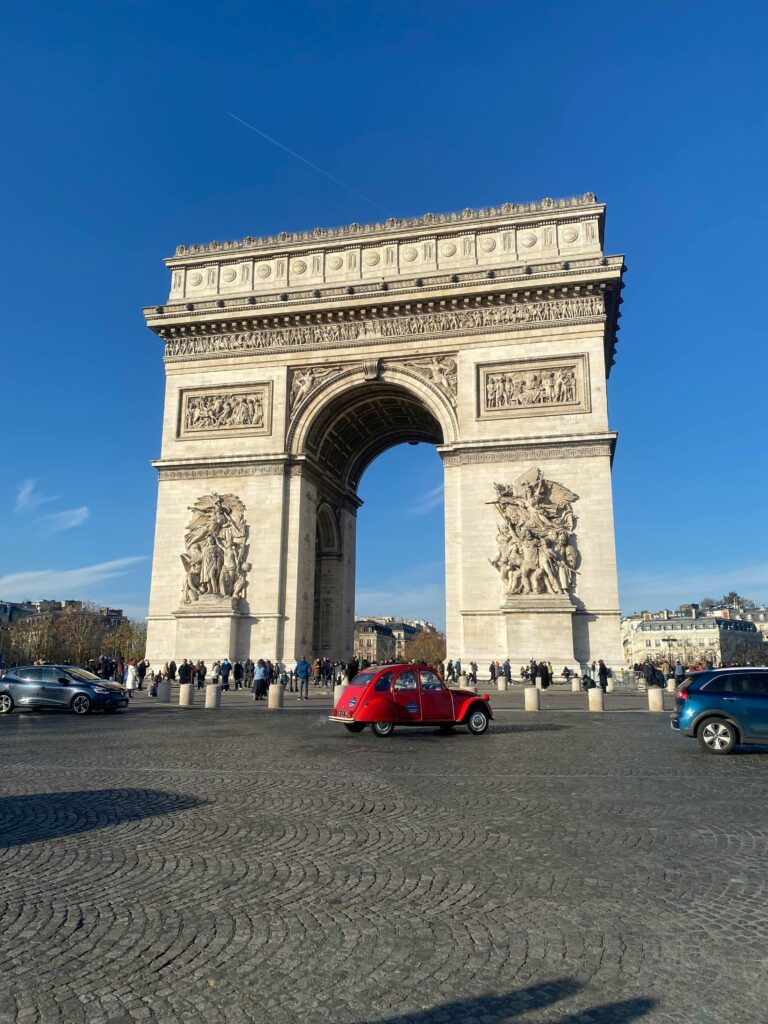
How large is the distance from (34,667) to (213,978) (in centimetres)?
1720

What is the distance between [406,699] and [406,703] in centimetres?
7

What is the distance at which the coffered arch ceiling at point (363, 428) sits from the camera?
99.9 feet

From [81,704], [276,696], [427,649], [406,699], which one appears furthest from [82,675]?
[427,649]

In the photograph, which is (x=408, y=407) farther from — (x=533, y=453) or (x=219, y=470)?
(x=219, y=470)

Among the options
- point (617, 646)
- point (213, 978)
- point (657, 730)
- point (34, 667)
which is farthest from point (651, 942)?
point (617, 646)

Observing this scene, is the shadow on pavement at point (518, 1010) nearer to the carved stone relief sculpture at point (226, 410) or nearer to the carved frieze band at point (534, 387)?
the carved frieze band at point (534, 387)

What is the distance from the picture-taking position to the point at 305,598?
96.6ft

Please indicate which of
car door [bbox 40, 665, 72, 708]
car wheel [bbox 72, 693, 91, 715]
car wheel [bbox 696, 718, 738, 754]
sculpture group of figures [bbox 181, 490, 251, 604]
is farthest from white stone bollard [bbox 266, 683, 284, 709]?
car wheel [bbox 696, 718, 738, 754]

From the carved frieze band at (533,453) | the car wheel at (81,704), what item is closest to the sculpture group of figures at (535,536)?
the carved frieze band at (533,453)

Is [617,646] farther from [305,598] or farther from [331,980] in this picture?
[331,980]

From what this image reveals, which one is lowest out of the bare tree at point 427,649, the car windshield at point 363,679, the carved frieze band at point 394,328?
the car windshield at point 363,679

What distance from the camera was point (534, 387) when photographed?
90.2 feet

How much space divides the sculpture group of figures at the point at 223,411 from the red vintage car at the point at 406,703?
18.7m

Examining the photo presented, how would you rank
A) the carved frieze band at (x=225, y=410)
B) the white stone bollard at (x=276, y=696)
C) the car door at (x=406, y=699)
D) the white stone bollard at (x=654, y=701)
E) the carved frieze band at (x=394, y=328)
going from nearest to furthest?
the car door at (x=406, y=699) → the white stone bollard at (x=654, y=701) → the white stone bollard at (x=276, y=696) → the carved frieze band at (x=394, y=328) → the carved frieze band at (x=225, y=410)
